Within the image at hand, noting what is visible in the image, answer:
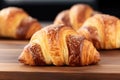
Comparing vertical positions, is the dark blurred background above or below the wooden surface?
above

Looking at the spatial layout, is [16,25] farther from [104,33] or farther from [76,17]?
[104,33]

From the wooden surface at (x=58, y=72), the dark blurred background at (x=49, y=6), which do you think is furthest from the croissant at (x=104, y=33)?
the dark blurred background at (x=49, y=6)

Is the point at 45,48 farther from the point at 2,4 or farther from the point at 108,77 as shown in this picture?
the point at 2,4

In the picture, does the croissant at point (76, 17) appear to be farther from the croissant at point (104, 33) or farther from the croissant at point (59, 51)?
the croissant at point (59, 51)

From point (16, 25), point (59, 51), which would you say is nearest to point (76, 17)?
point (16, 25)

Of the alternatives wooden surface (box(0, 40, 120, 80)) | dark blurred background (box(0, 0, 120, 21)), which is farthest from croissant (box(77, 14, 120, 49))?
dark blurred background (box(0, 0, 120, 21))

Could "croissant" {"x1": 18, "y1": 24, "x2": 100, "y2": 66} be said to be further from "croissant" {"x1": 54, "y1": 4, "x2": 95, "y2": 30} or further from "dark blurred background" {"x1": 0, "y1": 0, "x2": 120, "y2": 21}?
"dark blurred background" {"x1": 0, "y1": 0, "x2": 120, "y2": 21}
